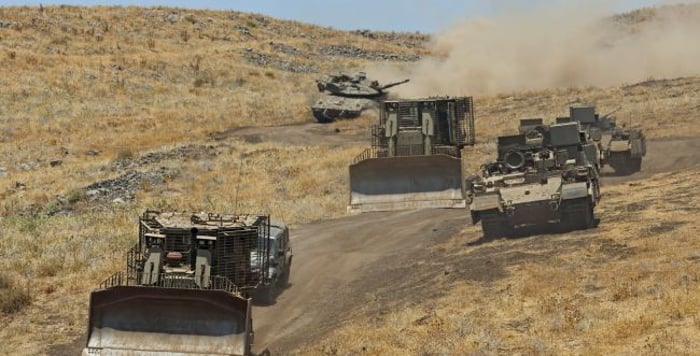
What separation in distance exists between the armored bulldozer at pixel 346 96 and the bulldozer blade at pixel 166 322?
39830 millimetres

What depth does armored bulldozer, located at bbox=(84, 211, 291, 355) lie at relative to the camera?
1476 cm

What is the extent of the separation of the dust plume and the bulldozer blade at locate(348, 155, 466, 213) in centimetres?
3120

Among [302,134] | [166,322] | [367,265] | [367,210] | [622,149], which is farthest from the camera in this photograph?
[302,134]

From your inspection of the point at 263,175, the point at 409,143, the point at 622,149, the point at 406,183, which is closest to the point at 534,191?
the point at 406,183

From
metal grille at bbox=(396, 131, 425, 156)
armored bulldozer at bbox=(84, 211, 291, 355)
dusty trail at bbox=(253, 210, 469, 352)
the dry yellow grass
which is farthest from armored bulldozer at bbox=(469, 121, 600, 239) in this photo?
armored bulldozer at bbox=(84, 211, 291, 355)

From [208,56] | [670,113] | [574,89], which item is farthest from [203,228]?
[208,56]

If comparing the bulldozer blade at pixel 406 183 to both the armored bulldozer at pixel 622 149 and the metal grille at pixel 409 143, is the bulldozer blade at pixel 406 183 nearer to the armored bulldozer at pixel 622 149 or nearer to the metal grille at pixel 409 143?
the metal grille at pixel 409 143

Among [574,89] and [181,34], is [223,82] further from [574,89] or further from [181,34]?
[574,89]

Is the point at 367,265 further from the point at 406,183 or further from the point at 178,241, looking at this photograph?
the point at 178,241

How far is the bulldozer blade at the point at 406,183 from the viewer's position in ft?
87.6

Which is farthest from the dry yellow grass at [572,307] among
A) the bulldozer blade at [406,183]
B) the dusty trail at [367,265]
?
the bulldozer blade at [406,183]

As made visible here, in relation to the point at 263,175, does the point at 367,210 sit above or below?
below

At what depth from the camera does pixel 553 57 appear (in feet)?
201

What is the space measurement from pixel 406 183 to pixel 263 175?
500 inches
